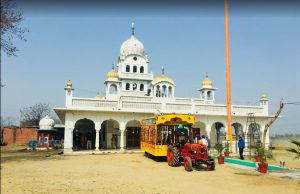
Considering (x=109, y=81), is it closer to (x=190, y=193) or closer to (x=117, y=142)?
(x=117, y=142)

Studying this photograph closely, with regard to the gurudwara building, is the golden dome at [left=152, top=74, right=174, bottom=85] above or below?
above

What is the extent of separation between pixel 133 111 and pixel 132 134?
400cm

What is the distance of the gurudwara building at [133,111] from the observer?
77.4ft

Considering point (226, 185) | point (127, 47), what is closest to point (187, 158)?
point (226, 185)

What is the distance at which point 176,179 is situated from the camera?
36.6ft

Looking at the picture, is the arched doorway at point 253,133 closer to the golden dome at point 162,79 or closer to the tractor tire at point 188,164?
the golden dome at point 162,79

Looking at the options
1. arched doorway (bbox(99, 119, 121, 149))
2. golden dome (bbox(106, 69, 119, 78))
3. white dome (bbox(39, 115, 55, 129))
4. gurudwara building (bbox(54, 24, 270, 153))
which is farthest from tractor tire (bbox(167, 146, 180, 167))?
white dome (bbox(39, 115, 55, 129))

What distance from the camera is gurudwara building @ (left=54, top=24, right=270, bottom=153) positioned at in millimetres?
23594

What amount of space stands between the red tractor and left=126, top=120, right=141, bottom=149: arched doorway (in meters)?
11.0

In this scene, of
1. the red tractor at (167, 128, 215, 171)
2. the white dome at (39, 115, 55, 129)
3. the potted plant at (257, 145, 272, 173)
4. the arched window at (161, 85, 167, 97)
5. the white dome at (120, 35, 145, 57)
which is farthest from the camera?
the white dome at (120, 35, 145, 57)

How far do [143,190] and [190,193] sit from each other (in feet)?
4.68

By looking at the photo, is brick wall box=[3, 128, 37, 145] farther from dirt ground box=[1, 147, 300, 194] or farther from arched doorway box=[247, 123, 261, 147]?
dirt ground box=[1, 147, 300, 194]

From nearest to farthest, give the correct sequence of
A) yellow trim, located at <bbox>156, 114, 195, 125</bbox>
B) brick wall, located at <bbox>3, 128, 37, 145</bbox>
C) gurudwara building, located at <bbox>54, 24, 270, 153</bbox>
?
1. yellow trim, located at <bbox>156, 114, 195, 125</bbox>
2. gurudwara building, located at <bbox>54, 24, 270, 153</bbox>
3. brick wall, located at <bbox>3, 128, 37, 145</bbox>

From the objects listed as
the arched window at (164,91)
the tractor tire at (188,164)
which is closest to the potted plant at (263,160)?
the tractor tire at (188,164)
